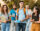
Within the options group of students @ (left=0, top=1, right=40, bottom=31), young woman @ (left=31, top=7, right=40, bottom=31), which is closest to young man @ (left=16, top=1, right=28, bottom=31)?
group of students @ (left=0, top=1, right=40, bottom=31)

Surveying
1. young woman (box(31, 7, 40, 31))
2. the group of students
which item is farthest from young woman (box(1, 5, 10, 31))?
young woman (box(31, 7, 40, 31))

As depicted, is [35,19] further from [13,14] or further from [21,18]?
[13,14]

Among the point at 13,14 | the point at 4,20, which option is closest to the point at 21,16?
the point at 13,14

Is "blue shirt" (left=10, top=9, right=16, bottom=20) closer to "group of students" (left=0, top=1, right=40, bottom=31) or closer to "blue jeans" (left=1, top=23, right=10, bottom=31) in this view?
"group of students" (left=0, top=1, right=40, bottom=31)

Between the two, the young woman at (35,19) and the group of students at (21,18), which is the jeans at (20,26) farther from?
the young woman at (35,19)

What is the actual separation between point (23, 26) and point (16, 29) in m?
0.13

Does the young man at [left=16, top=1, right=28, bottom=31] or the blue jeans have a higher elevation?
the young man at [left=16, top=1, right=28, bottom=31]

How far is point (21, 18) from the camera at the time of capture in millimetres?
1594

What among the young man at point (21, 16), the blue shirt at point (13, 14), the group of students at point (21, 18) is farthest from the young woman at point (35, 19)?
the blue shirt at point (13, 14)

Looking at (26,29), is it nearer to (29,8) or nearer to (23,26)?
(23,26)

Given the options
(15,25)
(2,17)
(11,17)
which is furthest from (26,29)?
(2,17)

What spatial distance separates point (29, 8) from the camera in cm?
157

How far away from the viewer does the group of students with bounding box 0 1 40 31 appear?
158 cm

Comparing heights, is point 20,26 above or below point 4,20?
below
